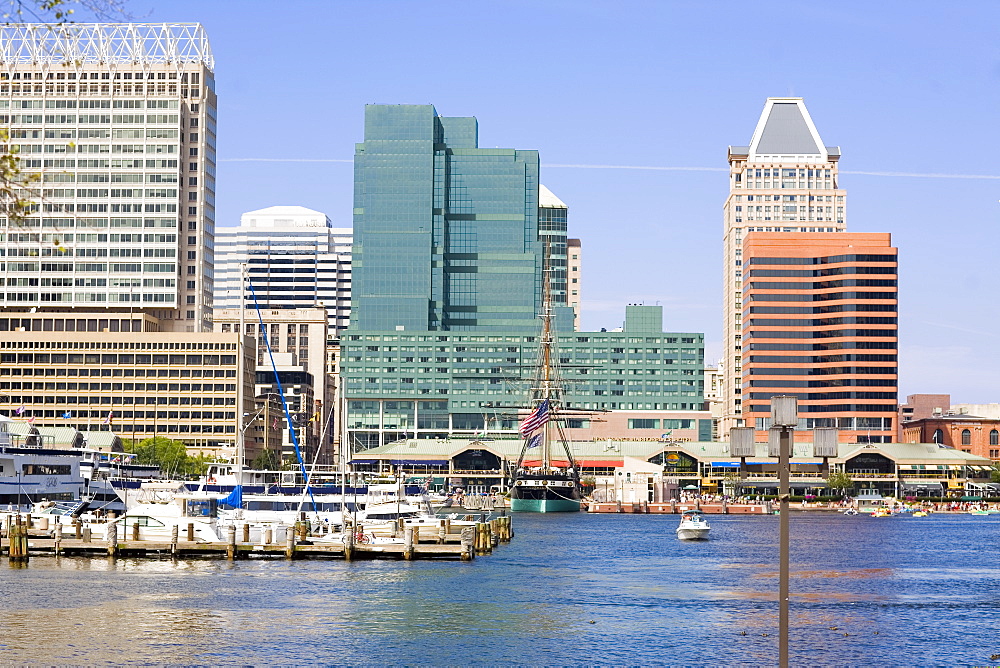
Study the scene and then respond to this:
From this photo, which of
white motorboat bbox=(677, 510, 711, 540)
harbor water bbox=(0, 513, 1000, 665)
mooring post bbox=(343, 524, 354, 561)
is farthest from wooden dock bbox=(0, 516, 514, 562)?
white motorboat bbox=(677, 510, 711, 540)

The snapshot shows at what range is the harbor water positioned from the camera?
218 feet

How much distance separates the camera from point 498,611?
3243 inches

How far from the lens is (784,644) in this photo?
42.0 meters

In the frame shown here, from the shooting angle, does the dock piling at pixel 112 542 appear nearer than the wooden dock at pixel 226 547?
Yes

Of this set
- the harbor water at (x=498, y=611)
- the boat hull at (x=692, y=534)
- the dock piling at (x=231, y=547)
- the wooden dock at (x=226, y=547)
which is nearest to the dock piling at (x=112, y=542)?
the wooden dock at (x=226, y=547)

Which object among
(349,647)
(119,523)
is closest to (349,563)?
(119,523)

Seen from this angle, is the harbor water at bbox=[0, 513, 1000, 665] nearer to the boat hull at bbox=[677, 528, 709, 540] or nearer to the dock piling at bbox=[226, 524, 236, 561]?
the dock piling at bbox=[226, 524, 236, 561]

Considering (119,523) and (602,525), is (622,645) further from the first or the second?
(602,525)

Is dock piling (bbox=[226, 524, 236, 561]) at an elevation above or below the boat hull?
above

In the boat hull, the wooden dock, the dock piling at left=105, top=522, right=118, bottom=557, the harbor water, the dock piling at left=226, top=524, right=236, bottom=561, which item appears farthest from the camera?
the boat hull

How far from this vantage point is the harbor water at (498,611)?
6650 centimetres

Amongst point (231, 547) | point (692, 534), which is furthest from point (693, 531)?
point (231, 547)

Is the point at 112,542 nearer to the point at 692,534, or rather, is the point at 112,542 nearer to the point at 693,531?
the point at 692,534

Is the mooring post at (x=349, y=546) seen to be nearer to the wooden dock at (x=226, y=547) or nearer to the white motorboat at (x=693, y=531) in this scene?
the wooden dock at (x=226, y=547)
